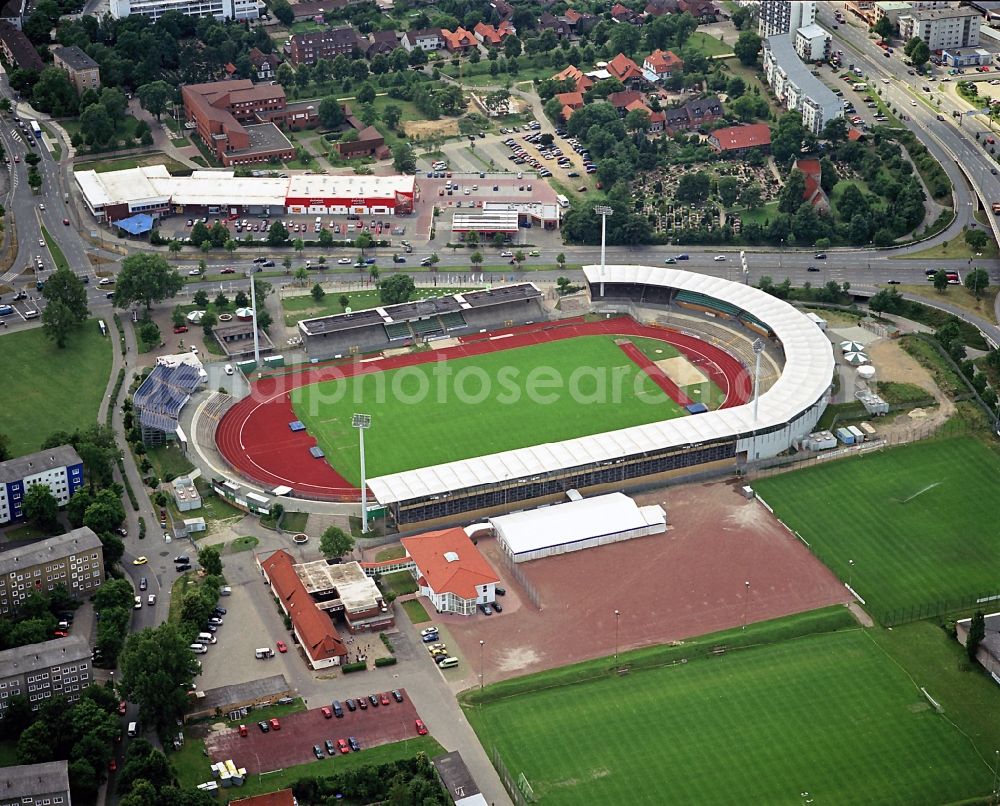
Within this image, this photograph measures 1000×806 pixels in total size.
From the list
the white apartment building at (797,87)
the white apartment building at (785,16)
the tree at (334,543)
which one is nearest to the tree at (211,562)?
the tree at (334,543)

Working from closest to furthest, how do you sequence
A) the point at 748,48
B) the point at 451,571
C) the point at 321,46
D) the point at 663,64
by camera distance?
the point at 451,571, the point at 663,64, the point at 748,48, the point at 321,46

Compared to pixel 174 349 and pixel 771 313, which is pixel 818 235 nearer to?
pixel 771 313

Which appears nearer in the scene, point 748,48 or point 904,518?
point 904,518

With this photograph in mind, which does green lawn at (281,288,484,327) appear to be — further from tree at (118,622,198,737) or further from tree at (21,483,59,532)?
tree at (118,622,198,737)

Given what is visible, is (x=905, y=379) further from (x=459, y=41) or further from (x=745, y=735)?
(x=459, y=41)

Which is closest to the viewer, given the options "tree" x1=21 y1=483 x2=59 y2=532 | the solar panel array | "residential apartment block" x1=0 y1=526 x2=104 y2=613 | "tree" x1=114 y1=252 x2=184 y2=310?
"residential apartment block" x1=0 y1=526 x2=104 y2=613

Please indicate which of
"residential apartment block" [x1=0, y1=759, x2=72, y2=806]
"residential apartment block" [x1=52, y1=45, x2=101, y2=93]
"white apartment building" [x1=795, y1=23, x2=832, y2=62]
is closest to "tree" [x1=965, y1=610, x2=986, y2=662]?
"residential apartment block" [x1=0, y1=759, x2=72, y2=806]

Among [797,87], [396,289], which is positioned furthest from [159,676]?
[797,87]

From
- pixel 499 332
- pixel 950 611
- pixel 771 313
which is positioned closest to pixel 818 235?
pixel 771 313
